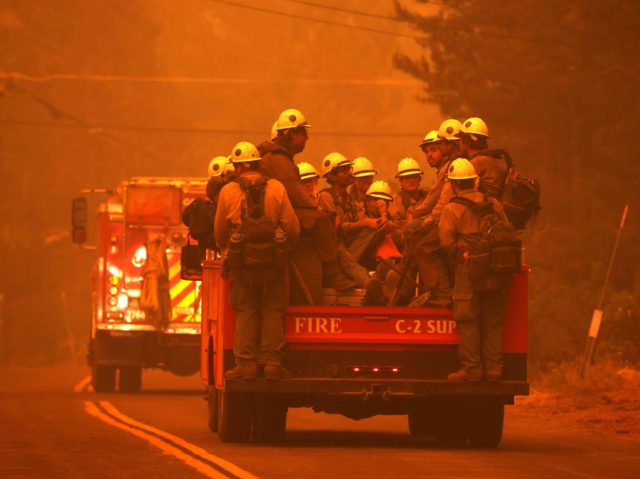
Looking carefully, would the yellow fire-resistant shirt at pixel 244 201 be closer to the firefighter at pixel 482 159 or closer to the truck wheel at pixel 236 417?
the truck wheel at pixel 236 417

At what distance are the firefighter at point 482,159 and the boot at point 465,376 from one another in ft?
5.81

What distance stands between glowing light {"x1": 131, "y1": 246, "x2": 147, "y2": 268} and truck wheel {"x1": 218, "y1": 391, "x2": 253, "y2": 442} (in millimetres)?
12603

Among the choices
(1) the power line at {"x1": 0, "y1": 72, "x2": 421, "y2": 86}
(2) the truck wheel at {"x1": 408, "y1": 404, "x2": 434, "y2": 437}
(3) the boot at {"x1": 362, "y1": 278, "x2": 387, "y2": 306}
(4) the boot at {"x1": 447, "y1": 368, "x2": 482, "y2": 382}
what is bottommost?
(2) the truck wheel at {"x1": 408, "y1": 404, "x2": 434, "y2": 437}

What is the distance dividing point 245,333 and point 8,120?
254ft

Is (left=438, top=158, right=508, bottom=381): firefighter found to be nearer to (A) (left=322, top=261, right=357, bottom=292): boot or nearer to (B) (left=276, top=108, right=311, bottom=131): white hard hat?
(A) (left=322, top=261, right=357, bottom=292): boot

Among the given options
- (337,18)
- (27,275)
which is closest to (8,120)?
(27,275)

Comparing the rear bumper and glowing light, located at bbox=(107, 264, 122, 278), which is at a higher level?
glowing light, located at bbox=(107, 264, 122, 278)

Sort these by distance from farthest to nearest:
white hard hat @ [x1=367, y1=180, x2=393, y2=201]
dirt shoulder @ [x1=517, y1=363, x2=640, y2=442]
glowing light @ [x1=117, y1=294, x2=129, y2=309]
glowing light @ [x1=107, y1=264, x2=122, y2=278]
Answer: glowing light @ [x1=107, y1=264, x2=122, y2=278], glowing light @ [x1=117, y1=294, x2=129, y2=309], dirt shoulder @ [x1=517, y1=363, x2=640, y2=442], white hard hat @ [x1=367, y1=180, x2=393, y2=201]

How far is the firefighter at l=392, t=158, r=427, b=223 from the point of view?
19453 mm

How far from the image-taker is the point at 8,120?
92688mm

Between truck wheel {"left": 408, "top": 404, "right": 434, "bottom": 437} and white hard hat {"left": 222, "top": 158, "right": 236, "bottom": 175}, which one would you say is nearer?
truck wheel {"left": 408, "top": 404, "right": 434, "bottom": 437}

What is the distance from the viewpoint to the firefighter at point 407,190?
19.5 meters

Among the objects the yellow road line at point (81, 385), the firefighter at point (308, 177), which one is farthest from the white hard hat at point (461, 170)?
the yellow road line at point (81, 385)

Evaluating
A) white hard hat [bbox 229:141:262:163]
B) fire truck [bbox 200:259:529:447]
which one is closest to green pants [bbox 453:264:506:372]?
fire truck [bbox 200:259:529:447]
